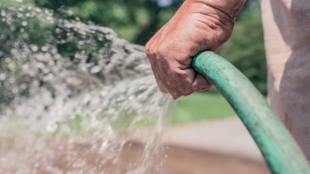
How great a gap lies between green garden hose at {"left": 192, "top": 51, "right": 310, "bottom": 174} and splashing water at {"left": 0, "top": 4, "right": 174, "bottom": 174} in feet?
2.61

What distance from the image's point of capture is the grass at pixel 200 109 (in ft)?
28.2

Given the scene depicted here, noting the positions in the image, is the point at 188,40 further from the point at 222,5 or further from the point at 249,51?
the point at 249,51

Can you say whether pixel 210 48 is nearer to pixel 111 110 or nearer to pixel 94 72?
pixel 111 110

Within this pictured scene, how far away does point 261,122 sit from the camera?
1.03 meters

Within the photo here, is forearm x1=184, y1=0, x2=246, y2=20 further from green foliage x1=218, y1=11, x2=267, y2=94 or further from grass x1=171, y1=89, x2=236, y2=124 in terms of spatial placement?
green foliage x1=218, y1=11, x2=267, y2=94

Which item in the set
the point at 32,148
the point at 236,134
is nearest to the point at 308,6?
the point at 32,148

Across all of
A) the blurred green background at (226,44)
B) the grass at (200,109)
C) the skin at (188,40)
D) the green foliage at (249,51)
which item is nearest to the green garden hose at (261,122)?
the skin at (188,40)

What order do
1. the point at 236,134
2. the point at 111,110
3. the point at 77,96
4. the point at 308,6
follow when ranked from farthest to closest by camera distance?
the point at 236,134, the point at 77,96, the point at 111,110, the point at 308,6

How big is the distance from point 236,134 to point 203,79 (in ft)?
19.7

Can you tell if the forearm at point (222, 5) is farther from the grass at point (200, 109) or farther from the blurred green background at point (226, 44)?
the blurred green background at point (226, 44)

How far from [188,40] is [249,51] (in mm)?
10272

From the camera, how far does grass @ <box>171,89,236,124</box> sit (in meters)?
8.59

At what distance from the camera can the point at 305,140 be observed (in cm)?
171

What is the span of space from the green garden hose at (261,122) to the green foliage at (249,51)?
1026 cm
